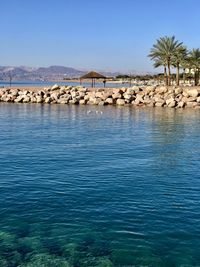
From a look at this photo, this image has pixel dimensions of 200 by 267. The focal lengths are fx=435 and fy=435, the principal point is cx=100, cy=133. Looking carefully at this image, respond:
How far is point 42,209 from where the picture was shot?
14.7 metres

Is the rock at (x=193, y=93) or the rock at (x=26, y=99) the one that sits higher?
the rock at (x=193, y=93)

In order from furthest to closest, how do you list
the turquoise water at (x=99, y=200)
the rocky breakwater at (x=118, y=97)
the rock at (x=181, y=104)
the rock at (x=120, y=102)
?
1. the rock at (x=120, y=102)
2. the rocky breakwater at (x=118, y=97)
3. the rock at (x=181, y=104)
4. the turquoise water at (x=99, y=200)

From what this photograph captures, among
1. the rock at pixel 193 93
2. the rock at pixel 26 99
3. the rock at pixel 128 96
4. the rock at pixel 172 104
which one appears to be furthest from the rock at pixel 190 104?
the rock at pixel 26 99

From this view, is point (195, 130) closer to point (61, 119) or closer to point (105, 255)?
point (61, 119)

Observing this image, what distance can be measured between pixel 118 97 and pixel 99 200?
154ft

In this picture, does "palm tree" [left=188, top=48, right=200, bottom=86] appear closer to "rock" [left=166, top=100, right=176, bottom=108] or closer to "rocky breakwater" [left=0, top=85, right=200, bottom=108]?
"rocky breakwater" [left=0, top=85, right=200, bottom=108]

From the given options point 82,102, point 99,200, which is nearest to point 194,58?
point 82,102

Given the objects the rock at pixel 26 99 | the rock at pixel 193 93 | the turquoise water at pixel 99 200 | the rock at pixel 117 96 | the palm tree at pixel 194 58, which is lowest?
the turquoise water at pixel 99 200

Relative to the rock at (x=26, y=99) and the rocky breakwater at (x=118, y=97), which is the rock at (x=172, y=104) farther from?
the rock at (x=26, y=99)

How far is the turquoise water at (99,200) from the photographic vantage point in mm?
11430

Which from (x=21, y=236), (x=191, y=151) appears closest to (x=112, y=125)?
(x=191, y=151)

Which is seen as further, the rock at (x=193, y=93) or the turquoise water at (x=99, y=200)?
the rock at (x=193, y=93)

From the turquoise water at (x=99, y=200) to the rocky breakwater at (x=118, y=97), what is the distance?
27706 mm

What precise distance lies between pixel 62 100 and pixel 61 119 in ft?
66.0
